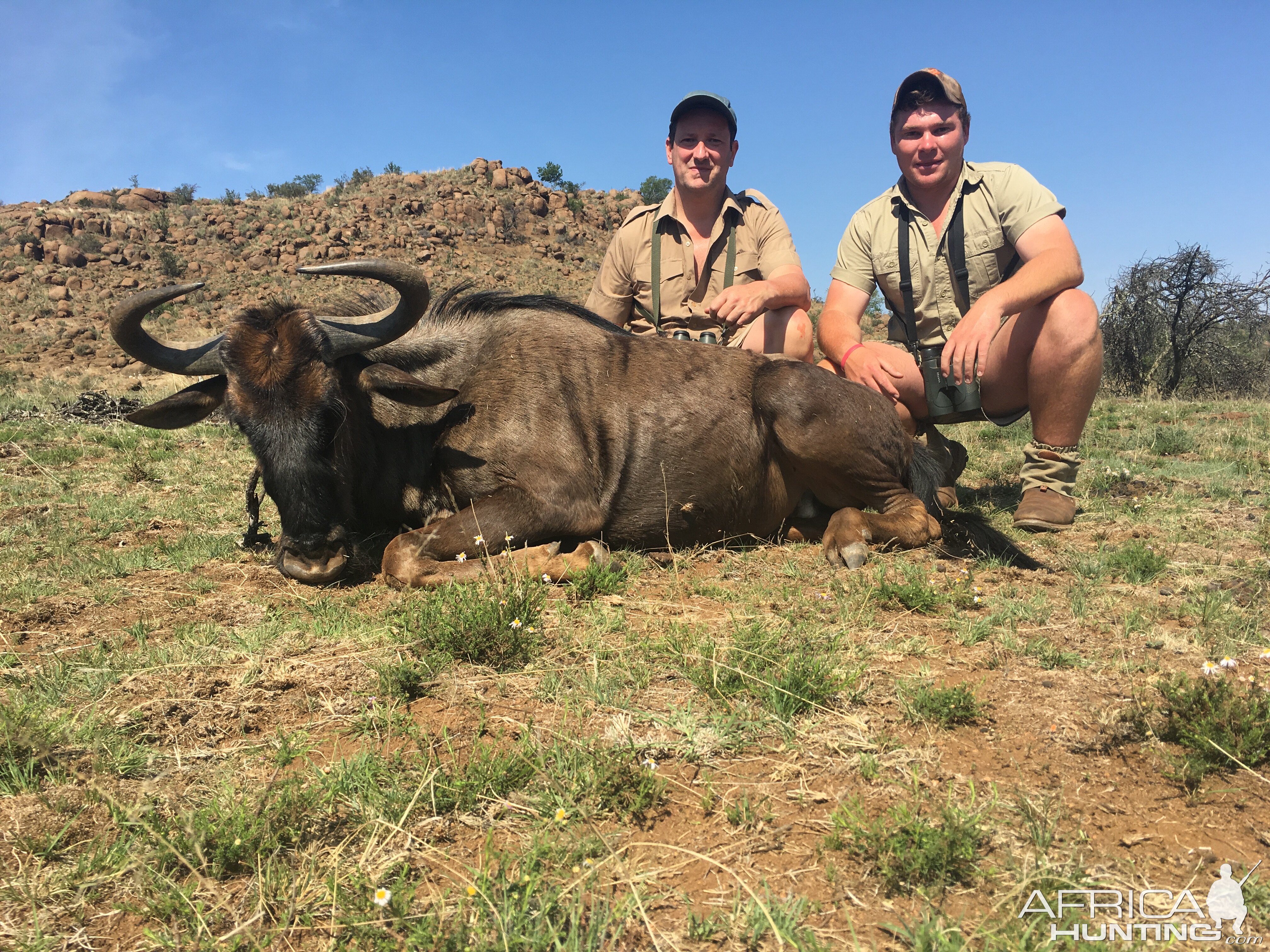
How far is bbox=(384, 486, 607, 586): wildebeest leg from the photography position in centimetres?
405

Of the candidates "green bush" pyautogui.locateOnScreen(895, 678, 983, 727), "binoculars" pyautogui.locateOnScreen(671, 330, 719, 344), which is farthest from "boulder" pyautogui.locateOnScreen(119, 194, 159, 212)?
"green bush" pyautogui.locateOnScreen(895, 678, 983, 727)

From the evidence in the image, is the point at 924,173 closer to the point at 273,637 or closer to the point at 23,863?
the point at 273,637

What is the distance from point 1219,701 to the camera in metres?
2.38

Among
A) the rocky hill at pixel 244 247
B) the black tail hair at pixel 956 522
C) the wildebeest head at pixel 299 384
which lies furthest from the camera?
the rocky hill at pixel 244 247

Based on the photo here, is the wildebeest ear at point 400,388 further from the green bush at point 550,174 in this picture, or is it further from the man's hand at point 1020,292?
the green bush at point 550,174

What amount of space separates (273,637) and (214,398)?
178cm

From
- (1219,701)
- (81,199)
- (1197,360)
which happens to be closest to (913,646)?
(1219,701)

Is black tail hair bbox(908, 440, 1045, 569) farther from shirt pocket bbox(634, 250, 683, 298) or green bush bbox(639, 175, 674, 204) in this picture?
green bush bbox(639, 175, 674, 204)

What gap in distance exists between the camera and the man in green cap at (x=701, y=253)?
→ 6.91m

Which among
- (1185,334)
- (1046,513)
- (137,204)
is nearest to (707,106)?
(1046,513)

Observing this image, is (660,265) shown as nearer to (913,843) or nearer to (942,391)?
(942,391)

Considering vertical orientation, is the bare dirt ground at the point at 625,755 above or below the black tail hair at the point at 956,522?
below
